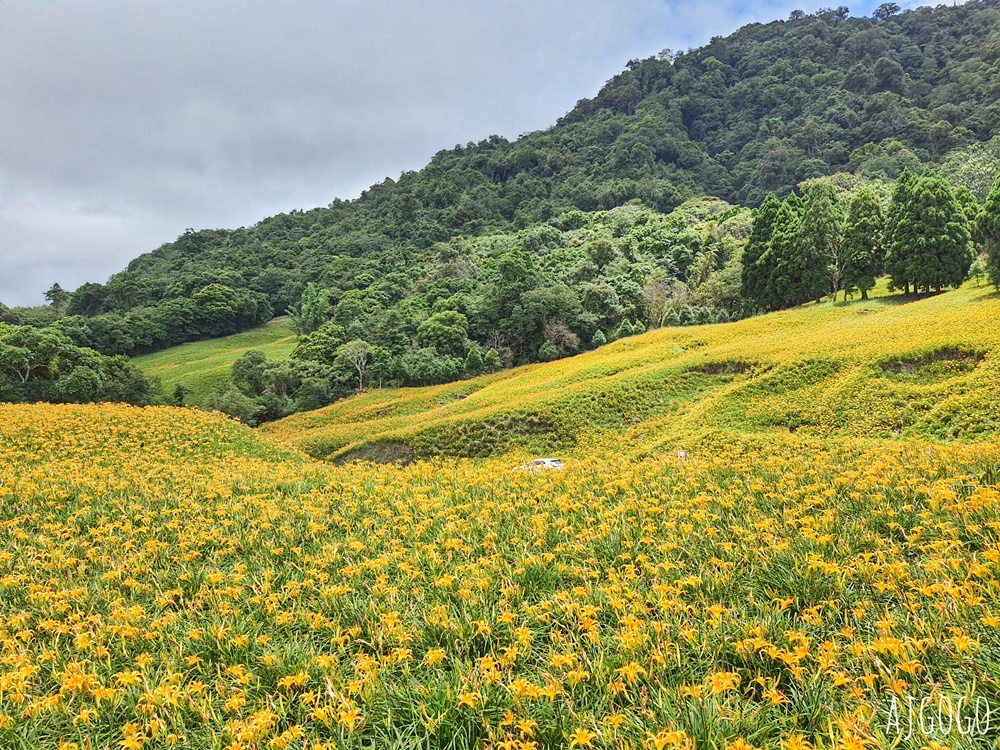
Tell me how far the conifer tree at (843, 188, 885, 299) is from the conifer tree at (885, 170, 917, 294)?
0.99 meters

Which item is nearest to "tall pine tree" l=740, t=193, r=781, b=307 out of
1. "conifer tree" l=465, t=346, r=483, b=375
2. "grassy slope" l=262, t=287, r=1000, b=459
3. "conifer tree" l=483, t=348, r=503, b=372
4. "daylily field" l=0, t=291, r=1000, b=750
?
"grassy slope" l=262, t=287, r=1000, b=459

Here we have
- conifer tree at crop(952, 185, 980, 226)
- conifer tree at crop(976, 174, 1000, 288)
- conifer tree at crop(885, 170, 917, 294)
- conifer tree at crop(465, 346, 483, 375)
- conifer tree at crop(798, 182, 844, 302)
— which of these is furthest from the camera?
conifer tree at crop(465, 346, 483, 375)

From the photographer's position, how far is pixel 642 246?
65188mm

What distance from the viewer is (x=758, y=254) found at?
117ft

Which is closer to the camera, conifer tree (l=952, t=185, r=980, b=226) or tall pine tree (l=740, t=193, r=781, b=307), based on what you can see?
conifer tree (l=952, t=185, r=980, b=226)

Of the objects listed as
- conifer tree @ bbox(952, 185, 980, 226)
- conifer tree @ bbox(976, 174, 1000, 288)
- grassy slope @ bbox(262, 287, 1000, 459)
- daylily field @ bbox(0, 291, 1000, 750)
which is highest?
conifer tree @ bbox(952, 185, 980, 226)

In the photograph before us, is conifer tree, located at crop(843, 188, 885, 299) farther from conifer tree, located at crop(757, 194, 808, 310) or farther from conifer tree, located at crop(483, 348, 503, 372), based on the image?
conifer tree, located at crop(483, 348, 503, 372)

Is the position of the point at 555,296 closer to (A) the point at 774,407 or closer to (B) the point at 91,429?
(A) the point at 774,407

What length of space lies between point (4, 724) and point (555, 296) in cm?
4381

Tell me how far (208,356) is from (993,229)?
244 ft

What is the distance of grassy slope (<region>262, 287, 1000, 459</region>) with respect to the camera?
13719 mm

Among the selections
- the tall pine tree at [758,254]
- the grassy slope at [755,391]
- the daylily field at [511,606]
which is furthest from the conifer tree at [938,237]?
the daylily field at [511,606]

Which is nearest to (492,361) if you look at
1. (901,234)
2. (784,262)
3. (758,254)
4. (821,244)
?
(758,254)

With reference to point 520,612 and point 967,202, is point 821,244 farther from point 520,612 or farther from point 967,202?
point 520,612
